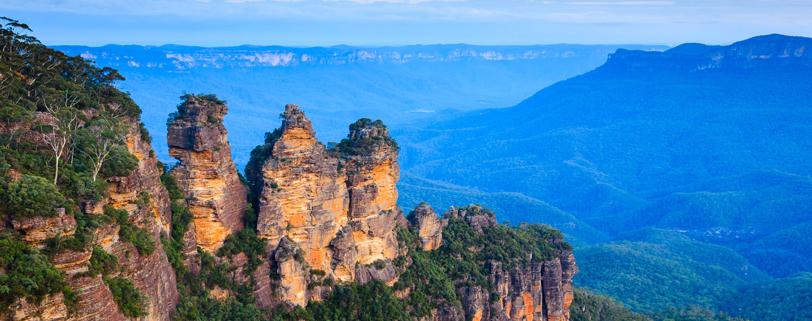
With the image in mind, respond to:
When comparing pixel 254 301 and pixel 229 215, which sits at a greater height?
pixel 229 215

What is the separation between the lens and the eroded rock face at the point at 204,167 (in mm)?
33125

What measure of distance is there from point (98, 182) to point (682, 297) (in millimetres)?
71388

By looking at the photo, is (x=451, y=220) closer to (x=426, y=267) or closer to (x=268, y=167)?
(x=426, y=267)

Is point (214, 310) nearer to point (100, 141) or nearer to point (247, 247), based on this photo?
point (247, 247)

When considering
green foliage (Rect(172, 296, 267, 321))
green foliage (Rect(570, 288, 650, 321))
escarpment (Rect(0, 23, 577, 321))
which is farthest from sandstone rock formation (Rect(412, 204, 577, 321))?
green foliage (Rect(172, 296, 267, 321))

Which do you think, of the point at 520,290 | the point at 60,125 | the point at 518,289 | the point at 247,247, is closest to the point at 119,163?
the point at 60,125

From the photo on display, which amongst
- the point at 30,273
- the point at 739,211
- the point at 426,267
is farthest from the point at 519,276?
the point at 739,211

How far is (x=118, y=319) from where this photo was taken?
22578mm

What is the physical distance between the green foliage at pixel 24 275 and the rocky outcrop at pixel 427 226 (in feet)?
95.2

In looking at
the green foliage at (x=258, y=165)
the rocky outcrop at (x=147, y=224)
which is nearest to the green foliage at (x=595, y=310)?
the green foliage at (x=258, y=165)

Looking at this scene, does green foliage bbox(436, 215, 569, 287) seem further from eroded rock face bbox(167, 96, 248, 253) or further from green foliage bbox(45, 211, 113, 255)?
green foliage bbox(45, 211, 113, 255)

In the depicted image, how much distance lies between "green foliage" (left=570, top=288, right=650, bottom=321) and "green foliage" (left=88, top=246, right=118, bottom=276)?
138ft

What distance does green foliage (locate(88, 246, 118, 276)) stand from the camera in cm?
2202

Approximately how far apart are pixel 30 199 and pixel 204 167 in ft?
42.9
